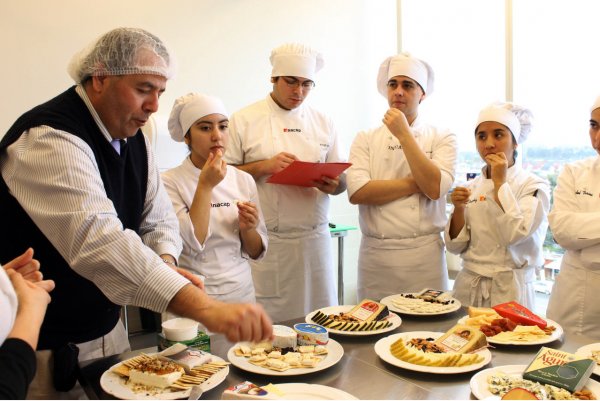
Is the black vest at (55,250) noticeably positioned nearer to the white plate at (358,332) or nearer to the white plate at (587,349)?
the white plate at (358,332)

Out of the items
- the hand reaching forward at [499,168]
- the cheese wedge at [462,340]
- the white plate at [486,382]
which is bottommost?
the white plate at [486,382]

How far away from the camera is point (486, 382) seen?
134 centimetres

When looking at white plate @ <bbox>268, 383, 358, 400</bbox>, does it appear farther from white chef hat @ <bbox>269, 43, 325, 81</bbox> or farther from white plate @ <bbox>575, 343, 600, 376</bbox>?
white chef hat @ <bbox>269, 43, 325, 81</bbox>

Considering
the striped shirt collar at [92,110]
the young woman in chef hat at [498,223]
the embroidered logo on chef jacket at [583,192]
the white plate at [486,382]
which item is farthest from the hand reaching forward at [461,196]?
the striped shirt collar at [92,110]

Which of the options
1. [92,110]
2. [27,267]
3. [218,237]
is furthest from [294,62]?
[27,267]

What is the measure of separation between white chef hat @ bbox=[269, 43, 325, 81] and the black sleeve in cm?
209

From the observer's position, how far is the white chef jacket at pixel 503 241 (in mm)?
2346

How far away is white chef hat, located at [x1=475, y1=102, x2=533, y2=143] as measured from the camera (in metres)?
2.58

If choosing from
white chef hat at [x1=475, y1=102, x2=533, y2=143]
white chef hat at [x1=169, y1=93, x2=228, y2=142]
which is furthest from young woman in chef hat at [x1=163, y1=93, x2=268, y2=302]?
white chef hat at [x1=475, y1=102, x2=533, y2=143]

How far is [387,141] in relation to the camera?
111 inches

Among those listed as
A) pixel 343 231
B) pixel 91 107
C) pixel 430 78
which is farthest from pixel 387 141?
pixel 91 107

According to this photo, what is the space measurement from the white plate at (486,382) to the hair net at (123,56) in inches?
48.4

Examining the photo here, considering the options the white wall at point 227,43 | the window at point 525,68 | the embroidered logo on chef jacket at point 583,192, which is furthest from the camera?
the window at point 525,68

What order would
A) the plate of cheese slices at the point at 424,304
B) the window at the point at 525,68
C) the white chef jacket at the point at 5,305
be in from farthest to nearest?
the window at the point at 525,68 → the plate of cheese slices at the point at 424,304 → the white chef jacket at the point at 5,305
